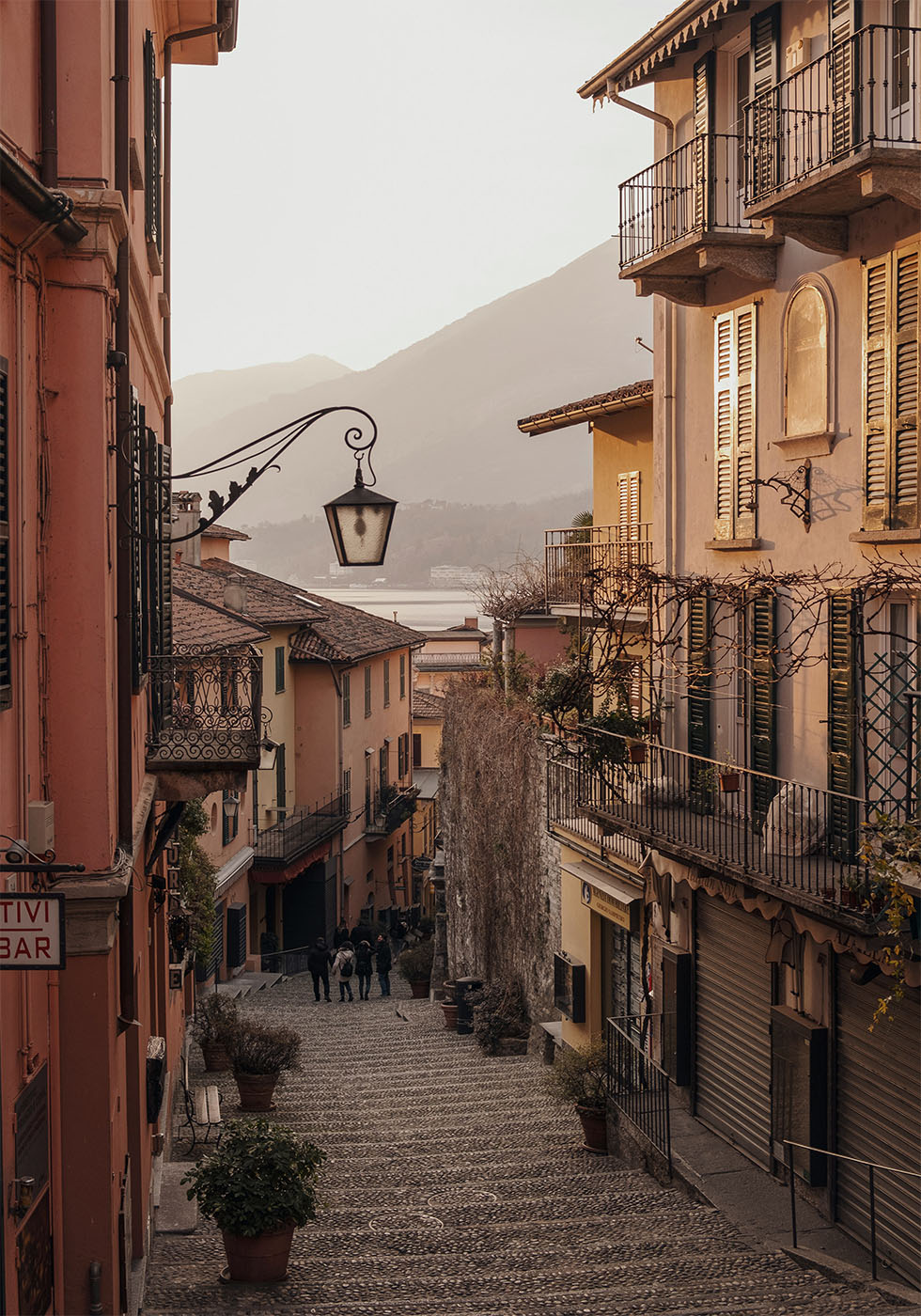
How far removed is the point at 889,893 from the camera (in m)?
10.3

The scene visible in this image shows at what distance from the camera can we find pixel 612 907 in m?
18.3

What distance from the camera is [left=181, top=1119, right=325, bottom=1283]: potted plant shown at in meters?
10.5

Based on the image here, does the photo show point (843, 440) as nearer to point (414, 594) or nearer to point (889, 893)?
point (889, 893)

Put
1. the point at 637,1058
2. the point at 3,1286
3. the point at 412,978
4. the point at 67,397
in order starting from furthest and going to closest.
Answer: the point at 412,978 → the point at 637,1058 → the point at 67,397 → the point at 3,1286

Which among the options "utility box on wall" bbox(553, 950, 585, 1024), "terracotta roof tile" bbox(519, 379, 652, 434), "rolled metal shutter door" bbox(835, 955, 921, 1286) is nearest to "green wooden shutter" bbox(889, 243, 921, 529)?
"rolled metal shutter door" bbox(835, 955, 921, 1286)

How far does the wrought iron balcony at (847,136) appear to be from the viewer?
11.2 meters

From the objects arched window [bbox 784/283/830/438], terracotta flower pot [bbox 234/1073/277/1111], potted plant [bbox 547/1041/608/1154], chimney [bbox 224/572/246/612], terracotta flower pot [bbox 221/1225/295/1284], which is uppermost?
arched window [bbox 784/283/830/438]

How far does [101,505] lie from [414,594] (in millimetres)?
188336

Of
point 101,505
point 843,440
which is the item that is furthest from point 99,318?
point 843,440

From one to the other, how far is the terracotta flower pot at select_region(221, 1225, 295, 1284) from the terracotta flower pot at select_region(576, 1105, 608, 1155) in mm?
6043

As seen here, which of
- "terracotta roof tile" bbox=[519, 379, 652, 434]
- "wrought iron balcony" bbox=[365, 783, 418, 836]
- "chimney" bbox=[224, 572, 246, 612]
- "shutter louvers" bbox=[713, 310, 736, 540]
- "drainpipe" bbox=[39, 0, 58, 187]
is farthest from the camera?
"wrought iron balcony" bbox=[365, 783, 418, 836]

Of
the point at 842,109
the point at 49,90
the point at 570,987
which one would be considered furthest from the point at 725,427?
the point at 49,90

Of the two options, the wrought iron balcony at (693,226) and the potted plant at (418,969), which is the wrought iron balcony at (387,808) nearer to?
the potted plant at (418,969)

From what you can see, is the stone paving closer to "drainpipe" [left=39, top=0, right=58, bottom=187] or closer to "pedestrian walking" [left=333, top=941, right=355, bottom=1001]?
"drainpipe" [left=39, top=0, right=58, bottom=187]
